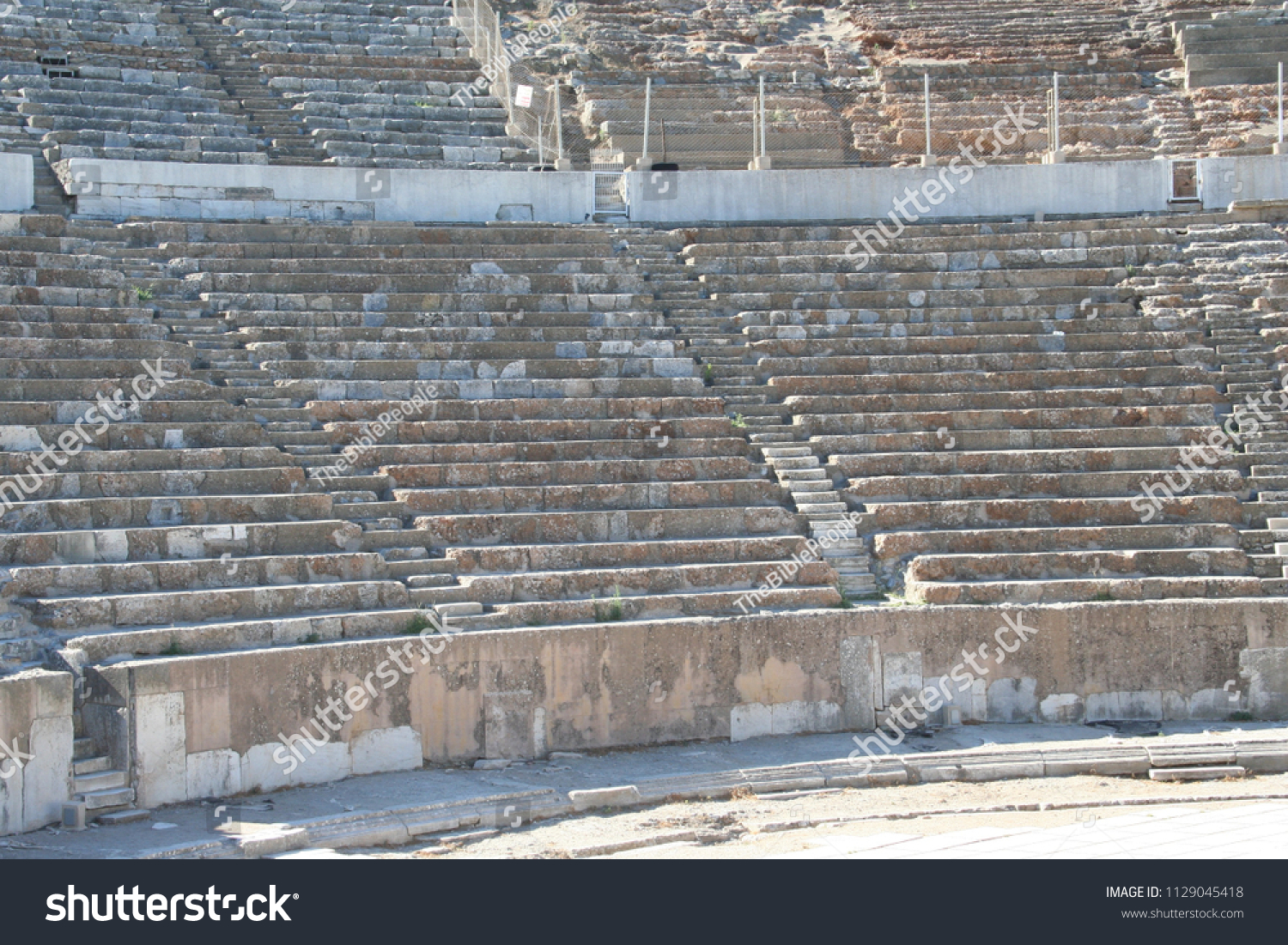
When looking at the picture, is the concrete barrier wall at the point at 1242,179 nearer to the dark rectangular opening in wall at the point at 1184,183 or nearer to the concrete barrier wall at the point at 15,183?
the dark rectangular opening in wall at the point at 1184,183

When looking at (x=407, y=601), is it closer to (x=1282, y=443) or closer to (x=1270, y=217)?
(x=1282, y=443)

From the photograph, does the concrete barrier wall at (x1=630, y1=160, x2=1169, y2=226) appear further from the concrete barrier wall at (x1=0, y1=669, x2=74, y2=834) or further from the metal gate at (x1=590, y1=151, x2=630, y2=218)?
the concrete barrier wall at (x1=0, y1=669, x2=74, y2=834)

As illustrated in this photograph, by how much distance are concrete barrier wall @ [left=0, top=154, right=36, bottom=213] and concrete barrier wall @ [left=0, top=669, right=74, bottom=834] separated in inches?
285

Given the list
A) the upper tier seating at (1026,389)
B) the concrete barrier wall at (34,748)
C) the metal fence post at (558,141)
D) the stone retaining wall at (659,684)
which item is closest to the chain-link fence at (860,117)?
the metal fence post at (558,141)

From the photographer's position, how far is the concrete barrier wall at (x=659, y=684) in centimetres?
966

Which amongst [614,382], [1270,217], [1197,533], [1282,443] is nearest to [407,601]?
[614,382]

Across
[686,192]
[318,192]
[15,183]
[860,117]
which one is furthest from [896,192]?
[15,183]

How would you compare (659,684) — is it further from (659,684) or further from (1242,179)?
(1242,179)

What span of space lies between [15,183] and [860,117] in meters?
11.1

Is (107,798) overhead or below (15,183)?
below

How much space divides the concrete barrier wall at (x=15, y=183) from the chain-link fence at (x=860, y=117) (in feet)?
19.5

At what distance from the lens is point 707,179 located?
17.0m

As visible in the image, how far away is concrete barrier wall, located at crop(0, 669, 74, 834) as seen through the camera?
28.9 ft

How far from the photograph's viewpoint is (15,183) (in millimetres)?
14711
